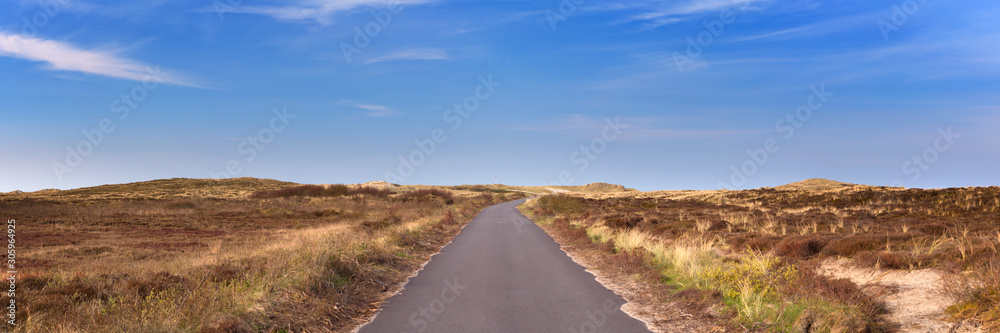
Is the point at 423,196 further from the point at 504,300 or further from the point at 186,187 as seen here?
the point at 504,300

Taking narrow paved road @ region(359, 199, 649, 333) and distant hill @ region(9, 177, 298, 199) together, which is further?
distant hill @ region(9, 177, 298, 199)

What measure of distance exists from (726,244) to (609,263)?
486 cm

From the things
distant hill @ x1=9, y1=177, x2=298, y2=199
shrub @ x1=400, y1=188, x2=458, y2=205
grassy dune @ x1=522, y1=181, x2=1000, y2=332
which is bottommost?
grassy dune @ x1=522, y1=181, x2=1000, y2=332

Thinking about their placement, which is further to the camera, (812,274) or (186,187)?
(186,187)

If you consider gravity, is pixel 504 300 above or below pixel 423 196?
below

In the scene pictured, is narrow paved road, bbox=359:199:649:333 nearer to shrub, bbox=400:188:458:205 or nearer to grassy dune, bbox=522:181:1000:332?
grassy dune, bbox=522:181:1000:332

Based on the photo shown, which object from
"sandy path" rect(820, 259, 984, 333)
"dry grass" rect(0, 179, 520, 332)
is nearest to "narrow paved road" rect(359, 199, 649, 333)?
"dry grass" rect(0, 179, 520, 332)

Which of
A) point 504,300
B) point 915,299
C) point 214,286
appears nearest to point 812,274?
point 915,299

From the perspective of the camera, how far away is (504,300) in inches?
384

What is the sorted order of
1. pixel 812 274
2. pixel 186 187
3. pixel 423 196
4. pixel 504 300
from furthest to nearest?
pixel 186 187 → pixel 423 196 → pixel 504 300 → pixel 812 274

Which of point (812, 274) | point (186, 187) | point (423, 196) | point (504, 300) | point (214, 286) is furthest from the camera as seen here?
point (186, 187)

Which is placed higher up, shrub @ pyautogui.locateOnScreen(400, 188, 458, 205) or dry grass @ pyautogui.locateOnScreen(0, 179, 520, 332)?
shrub @ pyautogui.locateOnScreen(400, 188, 458, 205)

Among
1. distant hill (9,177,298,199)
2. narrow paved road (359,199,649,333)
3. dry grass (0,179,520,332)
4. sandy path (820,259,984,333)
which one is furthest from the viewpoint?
distant hill (9,177,298,199)

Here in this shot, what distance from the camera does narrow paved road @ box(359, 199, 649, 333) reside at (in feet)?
25.8
